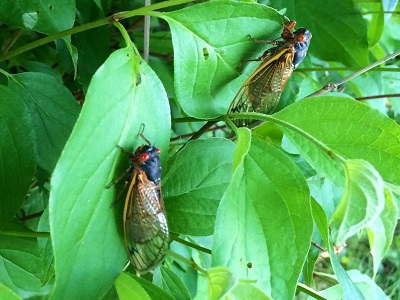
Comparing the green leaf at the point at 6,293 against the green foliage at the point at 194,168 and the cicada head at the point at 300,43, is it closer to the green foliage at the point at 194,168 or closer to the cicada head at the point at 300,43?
the green foliage at the point at 194,168

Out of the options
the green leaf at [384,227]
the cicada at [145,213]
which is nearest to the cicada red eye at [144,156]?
the cicada at [145,213]

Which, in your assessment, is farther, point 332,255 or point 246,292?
point 332,255

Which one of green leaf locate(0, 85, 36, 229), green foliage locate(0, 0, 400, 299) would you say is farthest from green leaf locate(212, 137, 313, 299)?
green leaf locate(0, 85, 36, 229)

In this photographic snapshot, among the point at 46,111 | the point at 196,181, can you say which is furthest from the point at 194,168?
the point at 46,111

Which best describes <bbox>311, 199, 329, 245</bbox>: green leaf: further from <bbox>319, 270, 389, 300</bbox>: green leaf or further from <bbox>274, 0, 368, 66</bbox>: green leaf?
<bbox>274, 0, 368, 66</bbox>: green leaf

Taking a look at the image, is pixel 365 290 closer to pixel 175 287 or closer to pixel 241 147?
pixel 175 287
